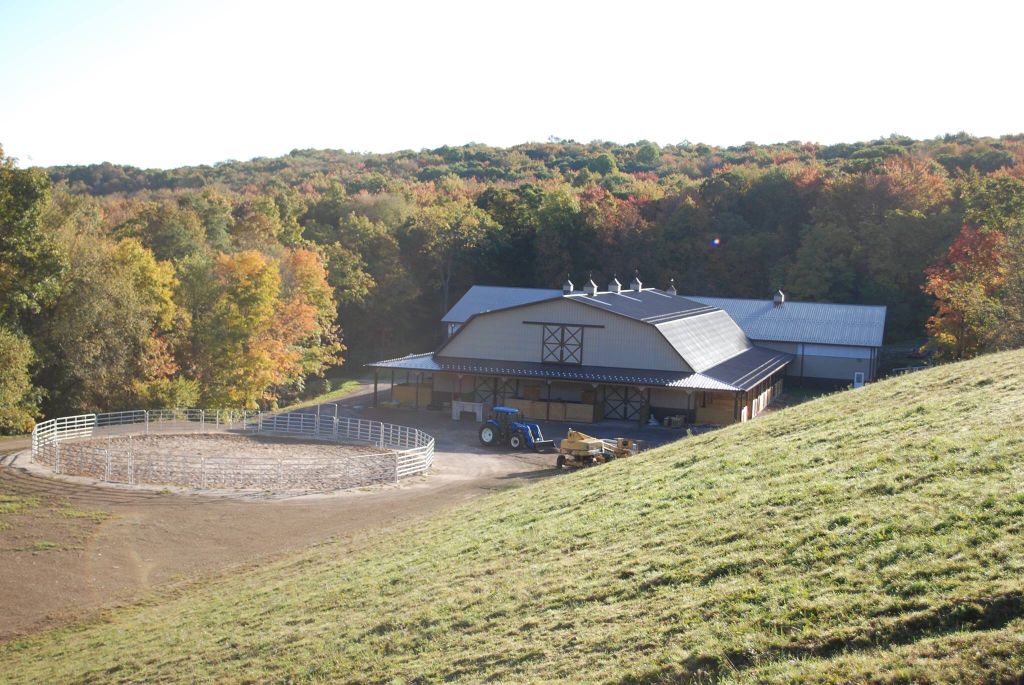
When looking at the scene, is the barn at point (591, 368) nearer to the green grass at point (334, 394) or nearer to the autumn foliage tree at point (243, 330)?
the green grass at point (334, 394)

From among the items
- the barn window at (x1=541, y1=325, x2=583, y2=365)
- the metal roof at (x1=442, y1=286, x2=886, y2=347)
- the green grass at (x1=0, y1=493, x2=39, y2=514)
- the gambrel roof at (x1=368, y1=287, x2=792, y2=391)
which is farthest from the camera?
the metal roof at (x1=442, y1=286, x2=886, y2=347)

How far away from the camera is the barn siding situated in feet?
133

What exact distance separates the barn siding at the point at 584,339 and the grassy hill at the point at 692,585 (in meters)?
21.0

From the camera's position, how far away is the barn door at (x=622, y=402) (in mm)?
40188

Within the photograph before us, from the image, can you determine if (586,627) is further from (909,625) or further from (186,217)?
(186,217)

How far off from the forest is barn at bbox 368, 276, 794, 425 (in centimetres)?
939

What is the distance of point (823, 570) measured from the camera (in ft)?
32.1

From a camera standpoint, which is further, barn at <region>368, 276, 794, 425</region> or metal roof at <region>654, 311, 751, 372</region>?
metal roof at <region>654, 311, 751, 372</region>

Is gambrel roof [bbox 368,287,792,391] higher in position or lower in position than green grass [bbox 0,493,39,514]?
higher

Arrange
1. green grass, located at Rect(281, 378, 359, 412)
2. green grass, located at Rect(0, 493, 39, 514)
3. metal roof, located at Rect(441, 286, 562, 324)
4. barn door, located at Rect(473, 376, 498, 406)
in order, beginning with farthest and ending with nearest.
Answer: metal roof, located at Rect(441, 286, 562, 324)
green grass, located at Rect(281, 378, 359, 412)
barn door, located at Rect(473, 376, 498, 406)
green grass, located at Rect(0, 493, 39, 514)

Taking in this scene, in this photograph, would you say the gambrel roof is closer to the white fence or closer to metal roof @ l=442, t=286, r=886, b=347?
metal roof @ l=442, t=286, r=886, b=347

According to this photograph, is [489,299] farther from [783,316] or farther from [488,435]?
[488,435]

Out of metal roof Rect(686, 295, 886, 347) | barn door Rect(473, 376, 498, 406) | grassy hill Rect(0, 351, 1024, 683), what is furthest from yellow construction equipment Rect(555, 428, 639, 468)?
metal roof Rect(686, 295, 886, 347)

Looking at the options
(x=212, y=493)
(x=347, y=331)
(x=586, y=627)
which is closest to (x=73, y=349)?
(x=212, y=493)
